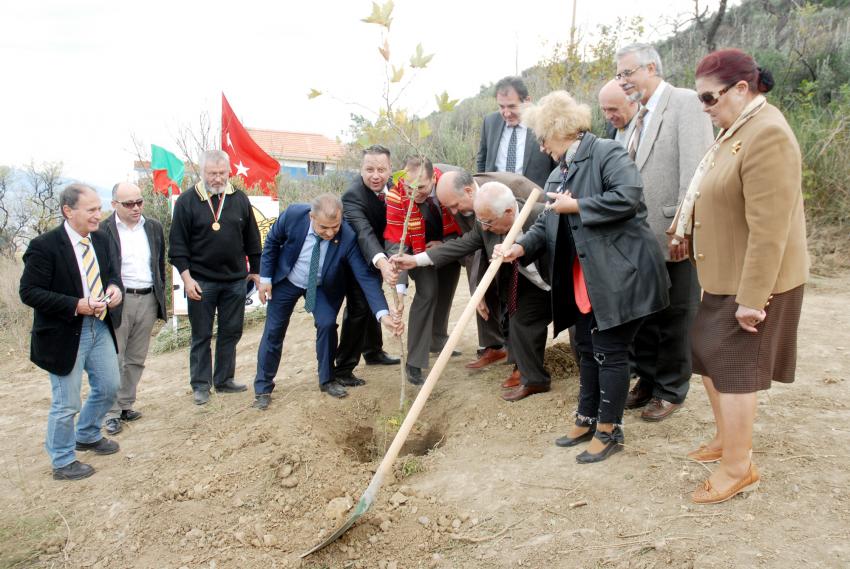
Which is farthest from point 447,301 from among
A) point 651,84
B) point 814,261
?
point 814,261

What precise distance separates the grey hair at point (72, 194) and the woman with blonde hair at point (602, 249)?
2632 millimetres

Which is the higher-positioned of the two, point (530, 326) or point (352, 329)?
point (530, 326)

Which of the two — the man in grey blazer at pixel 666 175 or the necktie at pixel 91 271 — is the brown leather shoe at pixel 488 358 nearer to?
the man in grey blazer at pixel 666 175

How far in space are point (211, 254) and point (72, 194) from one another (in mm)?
1343

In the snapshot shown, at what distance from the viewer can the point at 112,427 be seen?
15.8 feet

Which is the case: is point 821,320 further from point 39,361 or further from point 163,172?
point 163,172

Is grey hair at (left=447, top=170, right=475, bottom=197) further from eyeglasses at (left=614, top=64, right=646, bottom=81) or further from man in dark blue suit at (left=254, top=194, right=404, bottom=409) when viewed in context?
eyeglasses at (left=614, top=64, right=646, bottom=81)

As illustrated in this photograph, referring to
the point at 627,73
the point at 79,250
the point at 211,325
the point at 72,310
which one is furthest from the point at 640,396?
the point at 79,250

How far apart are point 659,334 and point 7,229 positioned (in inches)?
633

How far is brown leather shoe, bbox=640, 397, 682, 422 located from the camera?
Result: 368 centimetres

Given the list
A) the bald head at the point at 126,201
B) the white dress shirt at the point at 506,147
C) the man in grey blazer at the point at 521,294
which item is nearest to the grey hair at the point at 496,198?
the man in grey blazer at the point at 521,294

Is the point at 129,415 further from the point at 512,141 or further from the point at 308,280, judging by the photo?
the point at 512,141

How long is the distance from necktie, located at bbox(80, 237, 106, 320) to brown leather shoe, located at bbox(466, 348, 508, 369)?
9.28 feet

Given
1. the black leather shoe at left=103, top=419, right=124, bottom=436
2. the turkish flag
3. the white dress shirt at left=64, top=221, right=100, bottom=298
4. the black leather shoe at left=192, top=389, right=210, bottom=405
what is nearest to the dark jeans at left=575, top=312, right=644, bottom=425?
the white dress shirt at left=64, top=221, right=100, bottom=298
